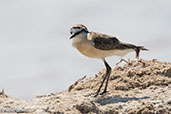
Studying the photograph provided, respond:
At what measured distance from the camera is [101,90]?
1159 centimetres

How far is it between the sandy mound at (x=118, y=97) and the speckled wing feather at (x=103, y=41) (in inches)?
29.6

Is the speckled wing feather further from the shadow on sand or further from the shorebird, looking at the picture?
the shadow on sand

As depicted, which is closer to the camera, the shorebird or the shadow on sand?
the shadow on sand

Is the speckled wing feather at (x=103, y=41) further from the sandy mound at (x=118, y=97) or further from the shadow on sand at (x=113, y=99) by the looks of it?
the shadow on sand at (x=113, y=99)

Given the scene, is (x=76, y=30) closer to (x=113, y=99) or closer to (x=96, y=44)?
(x=96, y=44)

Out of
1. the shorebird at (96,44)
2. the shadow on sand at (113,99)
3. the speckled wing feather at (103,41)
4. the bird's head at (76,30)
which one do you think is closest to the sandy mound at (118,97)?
the shadow on sand at (113,99)

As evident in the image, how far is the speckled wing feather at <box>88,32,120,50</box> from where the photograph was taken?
11.7 meters

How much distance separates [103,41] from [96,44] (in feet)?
0.79

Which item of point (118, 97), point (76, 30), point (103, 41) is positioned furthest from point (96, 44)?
point (118, 97)

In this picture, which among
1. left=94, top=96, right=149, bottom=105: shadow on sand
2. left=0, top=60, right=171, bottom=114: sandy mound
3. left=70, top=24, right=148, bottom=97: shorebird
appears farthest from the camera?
left=70, top=24, right=148, bottom=97: shorebird

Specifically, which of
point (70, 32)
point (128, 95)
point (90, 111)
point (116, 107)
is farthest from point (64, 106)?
point (70, 32)

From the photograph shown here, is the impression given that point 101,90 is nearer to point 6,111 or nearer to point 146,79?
point 146,79

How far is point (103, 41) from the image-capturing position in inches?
465

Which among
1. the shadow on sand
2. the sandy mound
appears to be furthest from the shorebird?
the shadow on sand
